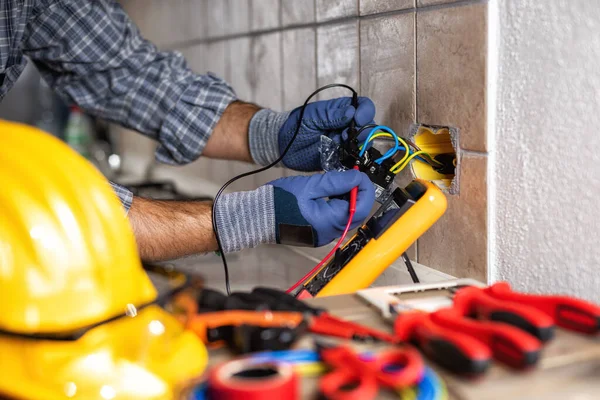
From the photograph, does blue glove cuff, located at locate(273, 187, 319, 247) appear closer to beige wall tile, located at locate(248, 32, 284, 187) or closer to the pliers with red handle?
the pliers with red handle

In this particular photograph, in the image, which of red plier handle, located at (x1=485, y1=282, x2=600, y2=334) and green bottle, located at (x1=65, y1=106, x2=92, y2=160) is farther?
green bottle, located at (x1=65, y1=106, x2=92, y2=160)

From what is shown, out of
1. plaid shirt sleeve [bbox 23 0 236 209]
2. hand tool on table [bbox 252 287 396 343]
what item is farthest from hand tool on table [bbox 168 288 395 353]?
plaid shirt sleeve [bbox 23 0 236 209]

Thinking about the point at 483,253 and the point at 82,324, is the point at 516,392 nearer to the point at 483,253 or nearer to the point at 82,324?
the point at 82,324

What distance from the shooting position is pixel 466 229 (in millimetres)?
919

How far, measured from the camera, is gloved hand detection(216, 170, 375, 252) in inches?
34.6

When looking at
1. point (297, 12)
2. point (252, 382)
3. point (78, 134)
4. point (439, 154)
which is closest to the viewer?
point (252, 382)

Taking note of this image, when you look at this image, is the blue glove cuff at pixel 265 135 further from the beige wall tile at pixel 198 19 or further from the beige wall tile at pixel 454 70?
the beige wall tile at pixel 198 19

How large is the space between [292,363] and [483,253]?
47 centimetres

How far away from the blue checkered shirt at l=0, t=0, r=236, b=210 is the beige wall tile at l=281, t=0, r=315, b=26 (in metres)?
0.23

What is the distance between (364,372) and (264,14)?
4.17 feet

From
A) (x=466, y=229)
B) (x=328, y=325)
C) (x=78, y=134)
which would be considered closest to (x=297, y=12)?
(x=466, y=229)

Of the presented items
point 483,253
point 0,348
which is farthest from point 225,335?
point 483,253

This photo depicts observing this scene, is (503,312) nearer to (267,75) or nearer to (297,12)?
(297,12)

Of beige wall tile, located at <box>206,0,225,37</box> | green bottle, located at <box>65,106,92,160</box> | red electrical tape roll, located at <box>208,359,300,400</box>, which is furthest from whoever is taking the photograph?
green bottle, located at <box>65,106,92,160</box>
